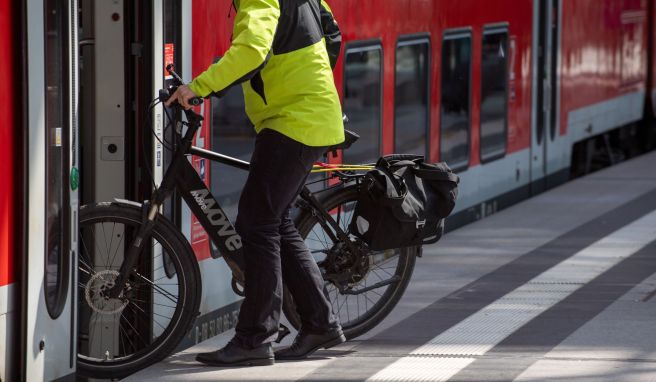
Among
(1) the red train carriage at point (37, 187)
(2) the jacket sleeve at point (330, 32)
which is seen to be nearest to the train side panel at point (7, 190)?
(1) the red train carriage at point (37, 187)

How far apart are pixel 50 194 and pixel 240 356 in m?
1.03

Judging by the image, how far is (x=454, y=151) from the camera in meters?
10.4

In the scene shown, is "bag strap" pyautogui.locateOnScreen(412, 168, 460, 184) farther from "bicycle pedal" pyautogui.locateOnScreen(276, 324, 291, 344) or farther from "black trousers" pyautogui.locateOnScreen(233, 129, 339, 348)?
"bicycle pedal" pyautogui.locateOnScreen(276, 324, 291, 344)

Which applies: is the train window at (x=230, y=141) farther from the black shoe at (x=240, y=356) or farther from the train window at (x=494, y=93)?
the train window at (x=494, y=93)

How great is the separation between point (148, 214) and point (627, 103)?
407 inches

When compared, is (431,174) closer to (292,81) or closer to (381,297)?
(381,297)

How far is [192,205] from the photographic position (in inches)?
237

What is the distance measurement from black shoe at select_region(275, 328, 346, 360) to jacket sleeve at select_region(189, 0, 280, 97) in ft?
3.44

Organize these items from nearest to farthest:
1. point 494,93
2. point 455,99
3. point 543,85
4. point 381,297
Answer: point 381,297 < point 455,99 < point 494,93 < point 543,85

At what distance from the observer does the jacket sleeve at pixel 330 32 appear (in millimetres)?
5961

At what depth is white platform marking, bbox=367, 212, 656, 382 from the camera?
19.6 ft

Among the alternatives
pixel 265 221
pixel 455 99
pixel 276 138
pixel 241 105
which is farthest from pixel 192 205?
pixel 455 99

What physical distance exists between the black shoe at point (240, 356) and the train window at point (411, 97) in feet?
11.3

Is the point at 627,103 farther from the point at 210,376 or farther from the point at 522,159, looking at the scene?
the point at 210,376
